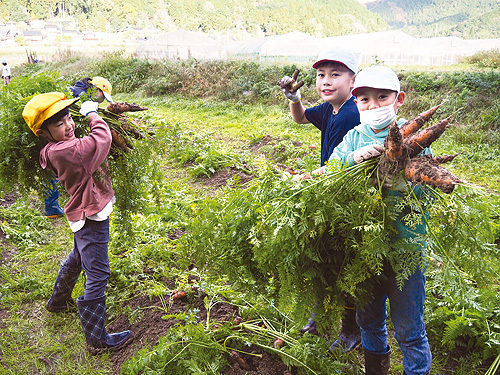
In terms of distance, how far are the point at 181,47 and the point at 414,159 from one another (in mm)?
36886

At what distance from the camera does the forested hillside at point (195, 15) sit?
9462cm

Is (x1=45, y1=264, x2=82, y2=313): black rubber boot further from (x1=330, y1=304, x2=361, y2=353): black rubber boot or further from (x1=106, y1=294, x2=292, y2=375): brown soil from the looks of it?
(x1=330, y1=304, x2=361, y2=353): black rubber boot

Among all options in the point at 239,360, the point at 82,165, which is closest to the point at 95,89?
the point at 82,165

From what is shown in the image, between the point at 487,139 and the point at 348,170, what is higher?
the point at 348,170

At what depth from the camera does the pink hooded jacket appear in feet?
8.78

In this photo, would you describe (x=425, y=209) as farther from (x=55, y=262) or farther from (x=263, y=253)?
(x=55, y=262)

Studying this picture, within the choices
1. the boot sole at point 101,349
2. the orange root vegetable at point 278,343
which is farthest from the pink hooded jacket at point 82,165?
the orange root vegetable at point 278,343

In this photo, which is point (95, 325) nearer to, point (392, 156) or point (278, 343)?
point (278, 343)

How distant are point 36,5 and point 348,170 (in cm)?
12231

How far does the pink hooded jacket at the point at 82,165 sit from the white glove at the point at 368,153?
6.08ft

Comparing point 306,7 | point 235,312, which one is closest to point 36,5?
point 306,7

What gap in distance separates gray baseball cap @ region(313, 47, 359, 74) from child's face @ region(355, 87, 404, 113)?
0.59 metres

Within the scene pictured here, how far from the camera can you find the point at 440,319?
2828 millimetres

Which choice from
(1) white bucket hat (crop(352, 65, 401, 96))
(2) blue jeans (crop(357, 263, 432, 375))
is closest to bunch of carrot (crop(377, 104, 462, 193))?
(1) white bucket hat (crop(352, 65, 401, 96))
